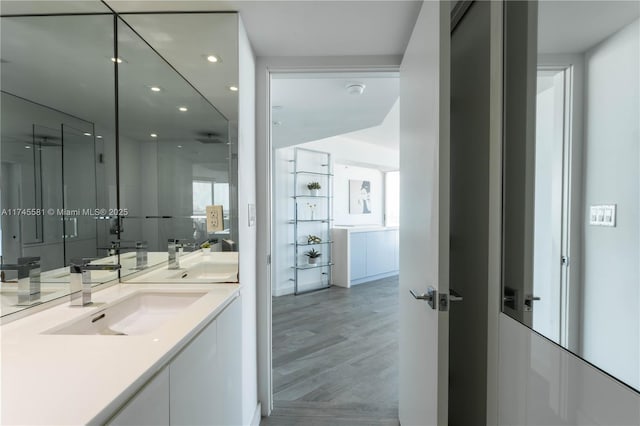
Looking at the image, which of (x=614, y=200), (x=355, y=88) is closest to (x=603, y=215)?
(x=614, y=200)

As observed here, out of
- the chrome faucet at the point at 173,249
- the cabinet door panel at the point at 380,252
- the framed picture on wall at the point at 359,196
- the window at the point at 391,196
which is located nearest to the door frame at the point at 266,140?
the chrome faucet at the point at 173,249

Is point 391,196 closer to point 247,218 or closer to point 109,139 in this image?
point 247,218

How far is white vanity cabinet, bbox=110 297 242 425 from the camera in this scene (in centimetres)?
70

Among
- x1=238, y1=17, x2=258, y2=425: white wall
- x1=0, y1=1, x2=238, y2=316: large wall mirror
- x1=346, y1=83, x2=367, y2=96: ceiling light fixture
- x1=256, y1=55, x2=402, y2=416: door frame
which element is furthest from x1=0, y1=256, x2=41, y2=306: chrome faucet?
x1=346, y1=83, x2=367, y2=96: ceiling light fixture

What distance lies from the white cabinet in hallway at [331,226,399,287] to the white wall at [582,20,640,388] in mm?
4275

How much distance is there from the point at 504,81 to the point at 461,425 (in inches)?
63.2

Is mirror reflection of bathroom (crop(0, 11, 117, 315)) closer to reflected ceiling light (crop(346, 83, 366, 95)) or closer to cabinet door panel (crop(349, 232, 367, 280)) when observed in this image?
reflected ceiling light (crop(346, 83, 366, 95))

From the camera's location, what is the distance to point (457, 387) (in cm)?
147

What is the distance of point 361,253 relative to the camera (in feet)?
17.1

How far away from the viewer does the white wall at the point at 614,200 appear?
61 cm

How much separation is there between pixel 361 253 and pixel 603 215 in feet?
15.0

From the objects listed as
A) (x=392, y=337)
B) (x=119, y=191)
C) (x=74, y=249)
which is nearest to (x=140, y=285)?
(x=74, y=249)

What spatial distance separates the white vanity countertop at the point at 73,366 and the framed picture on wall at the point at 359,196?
16.9 feet

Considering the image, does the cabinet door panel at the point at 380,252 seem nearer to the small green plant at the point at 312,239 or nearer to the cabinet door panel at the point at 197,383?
the small green plant at the point at 312,239
